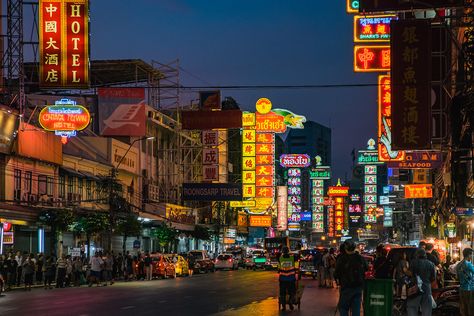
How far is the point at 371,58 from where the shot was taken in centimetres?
3506

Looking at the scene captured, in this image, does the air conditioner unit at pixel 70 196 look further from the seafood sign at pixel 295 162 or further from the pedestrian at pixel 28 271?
the seafood sign at pixel 295 162

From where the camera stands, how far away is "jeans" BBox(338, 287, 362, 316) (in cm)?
1664

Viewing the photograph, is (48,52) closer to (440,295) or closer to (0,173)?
(0,173)

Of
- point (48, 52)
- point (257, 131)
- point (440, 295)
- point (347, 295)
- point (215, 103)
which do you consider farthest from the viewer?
point (257, 131)

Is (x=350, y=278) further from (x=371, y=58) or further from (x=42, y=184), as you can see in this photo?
(x=42, y=184)

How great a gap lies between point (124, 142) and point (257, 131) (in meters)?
18.5

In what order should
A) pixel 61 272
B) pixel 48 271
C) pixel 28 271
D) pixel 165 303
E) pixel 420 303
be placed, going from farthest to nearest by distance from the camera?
pixel 61 272 → pixel 48 271 → pixel 28 271 → pixel 165 303 → pixel 420 303

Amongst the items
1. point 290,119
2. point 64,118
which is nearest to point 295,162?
point 290,119

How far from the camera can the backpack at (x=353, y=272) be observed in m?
16.5

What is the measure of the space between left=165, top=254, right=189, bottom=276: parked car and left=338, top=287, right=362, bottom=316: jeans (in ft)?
114

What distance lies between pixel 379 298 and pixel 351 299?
1.33m

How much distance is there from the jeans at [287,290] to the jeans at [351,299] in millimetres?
6649

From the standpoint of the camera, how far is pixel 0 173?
143 ft

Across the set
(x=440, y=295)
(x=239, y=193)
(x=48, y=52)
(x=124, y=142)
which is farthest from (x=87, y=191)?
(x=440, y=295)
